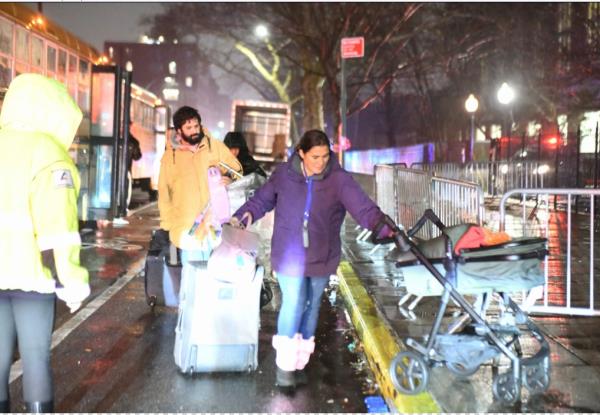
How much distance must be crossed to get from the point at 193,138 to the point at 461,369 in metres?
2.96

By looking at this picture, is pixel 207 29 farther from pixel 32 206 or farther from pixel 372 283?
pixel 32 206

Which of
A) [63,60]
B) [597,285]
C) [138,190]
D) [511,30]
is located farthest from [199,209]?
[511,30]

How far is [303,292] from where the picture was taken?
4918 millimetres

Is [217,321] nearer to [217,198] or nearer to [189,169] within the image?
[217,198]

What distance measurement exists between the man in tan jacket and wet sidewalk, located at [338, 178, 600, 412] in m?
1.81

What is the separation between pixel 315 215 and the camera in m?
4.81

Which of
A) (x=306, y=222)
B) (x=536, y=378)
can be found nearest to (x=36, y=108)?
(x=306, y=222)

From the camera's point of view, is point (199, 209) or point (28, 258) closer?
point (28, 258)

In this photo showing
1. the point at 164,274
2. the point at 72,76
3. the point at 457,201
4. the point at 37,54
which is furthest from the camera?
the point at 72,76

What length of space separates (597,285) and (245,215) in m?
5.16

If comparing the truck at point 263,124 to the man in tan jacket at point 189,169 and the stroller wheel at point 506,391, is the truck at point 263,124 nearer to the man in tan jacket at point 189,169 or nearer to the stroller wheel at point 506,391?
the man in tan jacket at point 189,169

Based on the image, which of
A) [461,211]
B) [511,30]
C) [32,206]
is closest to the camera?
[32,206]

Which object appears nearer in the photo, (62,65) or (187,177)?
(187,177)

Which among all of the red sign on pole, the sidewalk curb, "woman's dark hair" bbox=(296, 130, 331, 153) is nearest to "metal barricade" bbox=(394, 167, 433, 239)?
the sidewalk curb
